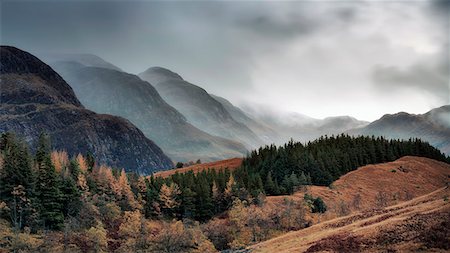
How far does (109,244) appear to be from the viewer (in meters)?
117

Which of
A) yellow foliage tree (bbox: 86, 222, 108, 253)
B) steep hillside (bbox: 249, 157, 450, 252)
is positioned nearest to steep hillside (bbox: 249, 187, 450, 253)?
steep hillside (bbox: 249, 157, 450, 252)

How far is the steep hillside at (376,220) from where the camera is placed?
5181cm

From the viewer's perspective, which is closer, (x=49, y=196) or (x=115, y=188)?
(x=49, y=196)

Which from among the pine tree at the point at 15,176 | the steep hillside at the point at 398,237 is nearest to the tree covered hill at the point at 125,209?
the pine tree at the point at 15,176

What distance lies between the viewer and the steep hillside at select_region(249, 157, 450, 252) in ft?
170

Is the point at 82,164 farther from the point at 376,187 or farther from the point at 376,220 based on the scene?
the point at 376,220

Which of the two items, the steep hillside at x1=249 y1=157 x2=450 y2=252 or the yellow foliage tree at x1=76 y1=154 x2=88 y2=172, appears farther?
the yellow foliage tree at x1=76 y1=154 x2=88 y2=172

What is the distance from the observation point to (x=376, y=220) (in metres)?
71.0

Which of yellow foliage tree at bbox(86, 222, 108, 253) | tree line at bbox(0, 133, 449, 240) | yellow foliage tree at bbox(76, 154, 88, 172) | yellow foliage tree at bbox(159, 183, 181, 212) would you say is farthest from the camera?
yellow foliage tree at bbox(76, 154, 88, 172)

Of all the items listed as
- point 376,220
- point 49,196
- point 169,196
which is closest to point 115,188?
point 169,196

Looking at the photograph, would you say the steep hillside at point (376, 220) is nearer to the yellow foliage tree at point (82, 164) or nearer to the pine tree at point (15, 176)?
the yellow foliage tree at point (82, 164)

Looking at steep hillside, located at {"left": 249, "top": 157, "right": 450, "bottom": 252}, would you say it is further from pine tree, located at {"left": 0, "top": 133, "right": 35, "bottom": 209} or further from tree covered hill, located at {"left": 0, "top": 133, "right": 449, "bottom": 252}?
pine tree, located at {"left": 0, "top": 133, "right": 35, "bottom": 209}

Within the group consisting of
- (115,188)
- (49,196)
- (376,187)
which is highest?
(115,188)

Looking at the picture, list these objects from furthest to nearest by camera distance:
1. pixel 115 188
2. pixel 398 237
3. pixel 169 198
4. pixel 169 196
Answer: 1. pixel 169 196
2. pixel 169 198
3. pixel 115 188
4. pixel 398 237
